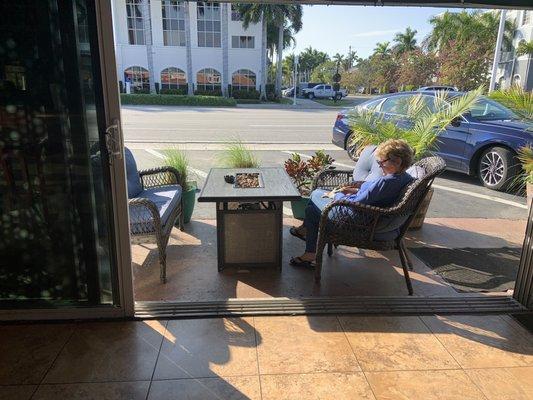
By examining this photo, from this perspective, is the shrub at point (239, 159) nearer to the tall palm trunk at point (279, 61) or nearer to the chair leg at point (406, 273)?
the chair leg at point (406, 273)

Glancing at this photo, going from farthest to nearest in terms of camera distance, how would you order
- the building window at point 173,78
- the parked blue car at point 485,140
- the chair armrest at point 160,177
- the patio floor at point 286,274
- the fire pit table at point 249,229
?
the building window at point 173,78 → the parked blue car at point 485,140 → the chair armrest at point 160,177 → the fire pit table at point 249,229 → the patio floor at point 286,274

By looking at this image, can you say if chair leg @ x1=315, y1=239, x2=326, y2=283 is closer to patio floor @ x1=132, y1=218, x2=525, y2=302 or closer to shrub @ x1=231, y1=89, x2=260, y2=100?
patio floor @ x1=132, y1=218, x2=525, y2=302

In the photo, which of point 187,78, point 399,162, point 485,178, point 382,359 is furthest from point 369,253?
point 187,78

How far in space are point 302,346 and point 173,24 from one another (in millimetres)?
33221

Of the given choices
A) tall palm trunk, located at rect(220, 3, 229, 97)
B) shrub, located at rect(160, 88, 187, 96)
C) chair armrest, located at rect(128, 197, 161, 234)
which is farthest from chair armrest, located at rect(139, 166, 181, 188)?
tall palm trunk, located at rect(220, 3, 229, 97)

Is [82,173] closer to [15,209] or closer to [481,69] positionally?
[15,209]

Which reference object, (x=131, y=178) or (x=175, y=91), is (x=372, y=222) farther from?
(x=175, y=91)

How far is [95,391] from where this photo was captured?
85.1 inches

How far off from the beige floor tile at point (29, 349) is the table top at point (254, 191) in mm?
1372

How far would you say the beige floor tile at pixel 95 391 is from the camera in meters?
2.13

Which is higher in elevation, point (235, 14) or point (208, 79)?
point (235, 14)

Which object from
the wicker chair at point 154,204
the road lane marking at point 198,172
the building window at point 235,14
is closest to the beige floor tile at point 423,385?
the wicker chair at point 154,204

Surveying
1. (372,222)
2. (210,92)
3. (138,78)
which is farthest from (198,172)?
(138,78)

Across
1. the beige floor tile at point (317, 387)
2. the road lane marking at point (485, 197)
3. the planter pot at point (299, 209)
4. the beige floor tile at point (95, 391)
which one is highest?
the planter pot at point (299, 209)
